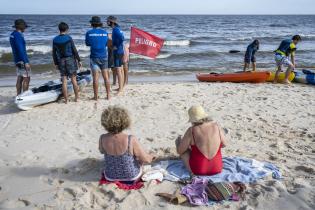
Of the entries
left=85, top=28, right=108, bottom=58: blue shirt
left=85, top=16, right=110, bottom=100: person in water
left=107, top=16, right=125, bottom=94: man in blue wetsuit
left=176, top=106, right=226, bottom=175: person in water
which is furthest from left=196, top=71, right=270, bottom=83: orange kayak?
left=176, top=106, right=226, bottom=175: person in water

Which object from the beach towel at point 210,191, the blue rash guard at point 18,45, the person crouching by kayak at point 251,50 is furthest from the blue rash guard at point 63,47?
the person crouching by kayak at point 251,50

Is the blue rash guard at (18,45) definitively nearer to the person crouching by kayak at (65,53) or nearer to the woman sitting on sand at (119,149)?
the person crouching by kayak at (65,53)

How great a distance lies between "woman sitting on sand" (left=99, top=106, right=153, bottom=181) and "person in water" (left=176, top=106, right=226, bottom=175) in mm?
453

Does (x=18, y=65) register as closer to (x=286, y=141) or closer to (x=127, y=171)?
(x=127, y=171)

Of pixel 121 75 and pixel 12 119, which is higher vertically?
pixel 121 75

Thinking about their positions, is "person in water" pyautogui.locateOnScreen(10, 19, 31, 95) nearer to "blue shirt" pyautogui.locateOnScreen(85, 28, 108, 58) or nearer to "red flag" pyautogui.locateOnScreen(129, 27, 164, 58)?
"blue shirt" pyautogui.locateOnScreen(85, 28, 108, 58)

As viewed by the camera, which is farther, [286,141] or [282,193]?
[286,141]

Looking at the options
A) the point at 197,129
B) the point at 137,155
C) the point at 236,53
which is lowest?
the point at 236,53

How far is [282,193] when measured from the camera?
12.2 ft

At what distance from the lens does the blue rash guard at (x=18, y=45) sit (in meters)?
7.00

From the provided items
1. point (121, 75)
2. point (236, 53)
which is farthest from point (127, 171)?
point (236, 53)

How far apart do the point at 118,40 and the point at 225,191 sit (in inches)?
189

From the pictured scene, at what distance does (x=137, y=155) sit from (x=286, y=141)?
8.57ft

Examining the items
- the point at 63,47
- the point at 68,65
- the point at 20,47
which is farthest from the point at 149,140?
the point at 20,47
